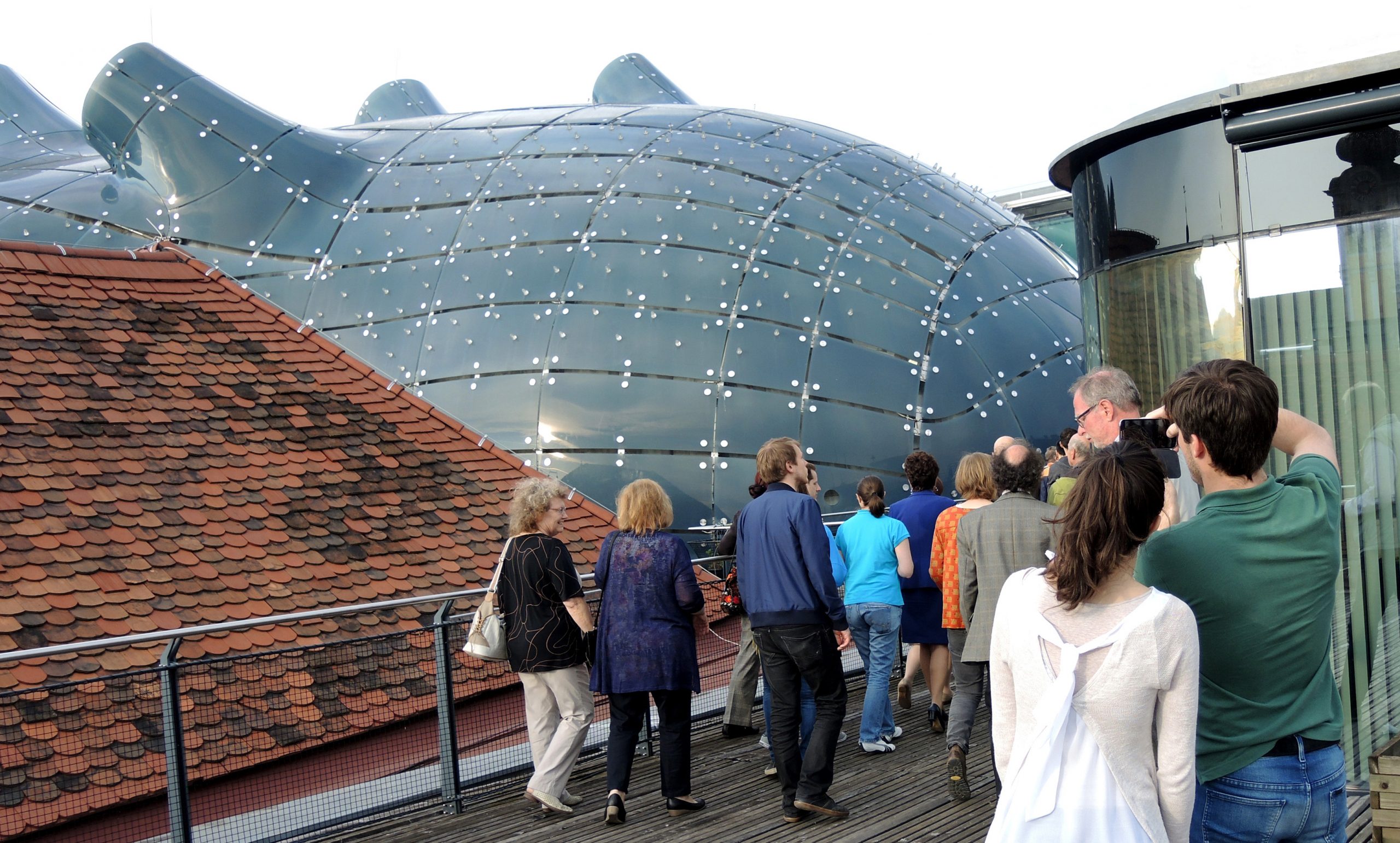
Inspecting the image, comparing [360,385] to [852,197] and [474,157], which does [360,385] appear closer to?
[474,157]

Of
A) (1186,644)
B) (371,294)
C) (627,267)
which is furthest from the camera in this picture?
(371,294)

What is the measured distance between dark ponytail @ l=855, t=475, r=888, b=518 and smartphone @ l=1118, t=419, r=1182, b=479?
142 inches

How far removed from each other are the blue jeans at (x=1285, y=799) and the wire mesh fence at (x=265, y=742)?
393 centimetres

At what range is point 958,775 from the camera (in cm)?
514

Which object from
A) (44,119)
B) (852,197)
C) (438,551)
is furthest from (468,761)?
(44,119)

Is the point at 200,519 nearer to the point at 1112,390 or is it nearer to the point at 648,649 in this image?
the point at 648,649

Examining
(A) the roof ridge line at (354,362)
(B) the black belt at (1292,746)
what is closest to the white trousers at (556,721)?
(A) the roof ridge line at (354,362)

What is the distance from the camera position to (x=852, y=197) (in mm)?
10547

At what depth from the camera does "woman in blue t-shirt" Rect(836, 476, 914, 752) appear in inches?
243

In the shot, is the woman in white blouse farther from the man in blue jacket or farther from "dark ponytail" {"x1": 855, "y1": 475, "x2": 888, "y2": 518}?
"dark ponytail" {"x1": 855, "y1": 475, "x2": 888, "y2": 518}

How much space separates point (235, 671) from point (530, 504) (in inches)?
59.2

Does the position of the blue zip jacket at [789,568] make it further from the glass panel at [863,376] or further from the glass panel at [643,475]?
the glass panel at [863,376]

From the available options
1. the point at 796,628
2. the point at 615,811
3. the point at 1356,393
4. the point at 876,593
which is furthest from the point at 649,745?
the point at 1356,393

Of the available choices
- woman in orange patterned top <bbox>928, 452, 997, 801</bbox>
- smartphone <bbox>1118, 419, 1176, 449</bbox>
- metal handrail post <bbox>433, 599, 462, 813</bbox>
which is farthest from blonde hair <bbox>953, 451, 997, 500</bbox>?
smartphone <bbox>1118, 419, 1176, 449</bbox>
